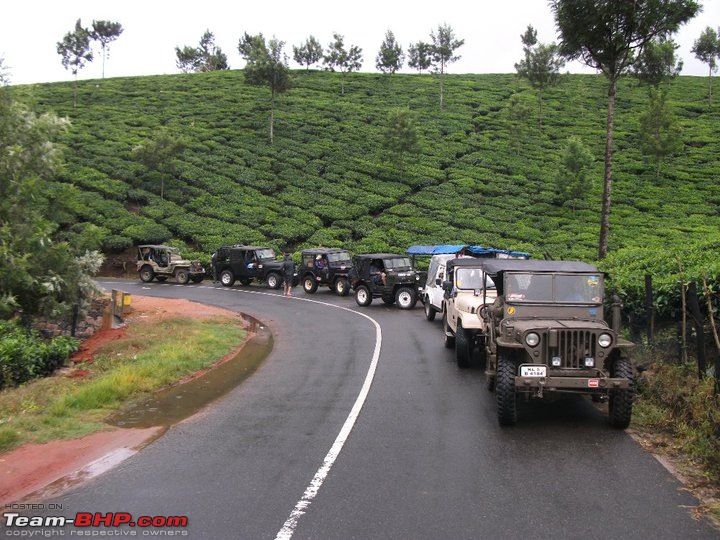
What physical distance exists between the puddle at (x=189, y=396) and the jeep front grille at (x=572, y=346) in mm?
5172

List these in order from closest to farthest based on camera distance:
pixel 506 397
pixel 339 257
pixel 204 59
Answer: pixel 506 397 < pixel 339 257 < pixel 204 59

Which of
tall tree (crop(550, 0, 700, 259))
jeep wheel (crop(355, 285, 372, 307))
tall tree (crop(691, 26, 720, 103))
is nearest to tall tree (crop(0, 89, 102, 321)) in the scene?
jeep wheel (crop(355, 285, 372, 307))

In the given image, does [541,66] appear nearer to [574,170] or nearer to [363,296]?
[574,170]

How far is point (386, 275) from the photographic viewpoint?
870 inches

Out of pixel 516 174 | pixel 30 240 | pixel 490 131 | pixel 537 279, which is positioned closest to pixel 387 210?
pixel 516 174

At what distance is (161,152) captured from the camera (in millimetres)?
39750

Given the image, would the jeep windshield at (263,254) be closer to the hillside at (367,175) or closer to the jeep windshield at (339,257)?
the jeep windshield at (339,257)

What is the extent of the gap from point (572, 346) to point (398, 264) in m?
15.3

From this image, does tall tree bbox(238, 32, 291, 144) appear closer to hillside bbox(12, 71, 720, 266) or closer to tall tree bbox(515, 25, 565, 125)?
hillside bbox(12, 71, 720, 266)

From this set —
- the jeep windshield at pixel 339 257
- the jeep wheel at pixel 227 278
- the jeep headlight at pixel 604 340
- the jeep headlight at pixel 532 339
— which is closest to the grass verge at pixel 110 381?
the jeep headlight at pixel 532 339

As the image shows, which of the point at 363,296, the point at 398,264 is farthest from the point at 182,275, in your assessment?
the point at 398,264

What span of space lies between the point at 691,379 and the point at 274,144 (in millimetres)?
45899

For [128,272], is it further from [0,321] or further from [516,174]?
[516,174]

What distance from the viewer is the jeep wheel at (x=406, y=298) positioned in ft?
72.7
